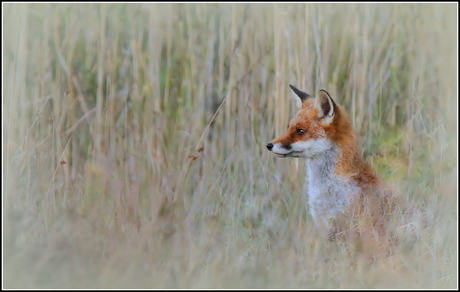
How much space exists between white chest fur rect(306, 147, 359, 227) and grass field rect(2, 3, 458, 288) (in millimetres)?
174

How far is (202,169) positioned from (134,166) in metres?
0.65

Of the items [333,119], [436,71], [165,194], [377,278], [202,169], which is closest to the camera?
[377,278]

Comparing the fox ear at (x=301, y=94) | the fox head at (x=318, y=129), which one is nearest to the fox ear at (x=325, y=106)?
the fox head at (x=318, y=129)

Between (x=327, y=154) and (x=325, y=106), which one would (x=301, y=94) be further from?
(x=327, y=154)

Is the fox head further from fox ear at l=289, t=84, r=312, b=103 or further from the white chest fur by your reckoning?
fox ear at l=289, t=84, r=312, b=103

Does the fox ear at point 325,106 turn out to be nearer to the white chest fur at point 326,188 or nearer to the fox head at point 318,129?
the fox head at point 318,129

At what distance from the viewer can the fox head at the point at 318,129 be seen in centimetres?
426

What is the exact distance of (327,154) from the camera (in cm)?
434

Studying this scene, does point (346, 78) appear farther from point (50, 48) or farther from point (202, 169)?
point (50, 48)

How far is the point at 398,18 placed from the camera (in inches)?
207

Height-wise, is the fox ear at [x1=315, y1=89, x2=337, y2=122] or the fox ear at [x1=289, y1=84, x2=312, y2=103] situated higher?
the fox ear at [x1=289, y1=84, x2=312, y2=103]

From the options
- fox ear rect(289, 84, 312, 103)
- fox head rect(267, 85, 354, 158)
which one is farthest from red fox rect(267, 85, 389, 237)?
fox ear rect(289, 84, 312, 103)

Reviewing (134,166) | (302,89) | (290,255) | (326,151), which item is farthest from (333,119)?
(134,166)

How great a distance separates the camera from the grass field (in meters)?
3.44
